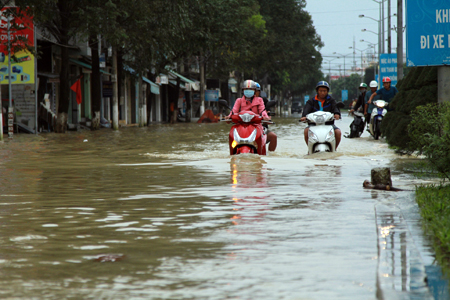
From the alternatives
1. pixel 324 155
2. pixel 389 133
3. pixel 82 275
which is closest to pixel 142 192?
pixel 82 275

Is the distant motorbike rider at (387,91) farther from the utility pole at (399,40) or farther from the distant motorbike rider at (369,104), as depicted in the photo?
the utility pole at (399,40)

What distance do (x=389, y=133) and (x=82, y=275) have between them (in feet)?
45.2

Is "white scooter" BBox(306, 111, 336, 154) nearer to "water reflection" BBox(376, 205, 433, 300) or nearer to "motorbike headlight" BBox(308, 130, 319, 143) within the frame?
"motorbike headlight" BBox(308, 130, 319, 143)

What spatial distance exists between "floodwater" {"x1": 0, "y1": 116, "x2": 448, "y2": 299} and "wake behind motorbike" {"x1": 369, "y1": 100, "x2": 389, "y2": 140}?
11168mm

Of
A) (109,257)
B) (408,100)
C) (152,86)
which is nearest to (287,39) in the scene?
(152,86)

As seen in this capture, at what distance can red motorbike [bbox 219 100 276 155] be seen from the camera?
1454 centimetres

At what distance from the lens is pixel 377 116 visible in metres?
24.1

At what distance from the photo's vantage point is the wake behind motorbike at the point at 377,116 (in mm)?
23347

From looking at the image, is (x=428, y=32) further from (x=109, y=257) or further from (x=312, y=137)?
(x=109, y=257)

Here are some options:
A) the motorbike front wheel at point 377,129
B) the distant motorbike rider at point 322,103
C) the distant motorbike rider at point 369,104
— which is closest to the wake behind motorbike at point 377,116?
the motorbike front wheel at point 377,129

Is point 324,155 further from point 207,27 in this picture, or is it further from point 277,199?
point 207,27

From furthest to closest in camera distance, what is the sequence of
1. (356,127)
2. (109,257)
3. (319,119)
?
(356,127)
(319,119)
(109,257)

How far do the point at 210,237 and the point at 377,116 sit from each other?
18462 millimetres

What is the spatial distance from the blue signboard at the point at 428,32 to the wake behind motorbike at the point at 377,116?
9.43 meters
